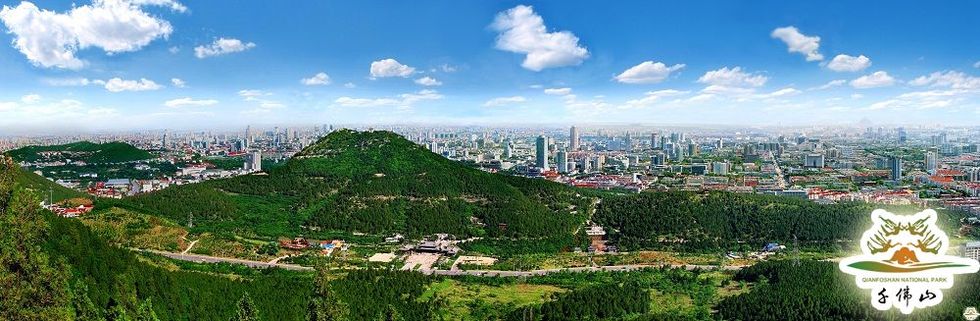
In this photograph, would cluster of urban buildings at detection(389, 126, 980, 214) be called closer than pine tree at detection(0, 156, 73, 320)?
No

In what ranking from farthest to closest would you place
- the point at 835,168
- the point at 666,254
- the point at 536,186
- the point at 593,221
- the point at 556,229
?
the point at 835,168, the point at 536,186, the point at 593,221, the point at 556,229, the point at 666,254

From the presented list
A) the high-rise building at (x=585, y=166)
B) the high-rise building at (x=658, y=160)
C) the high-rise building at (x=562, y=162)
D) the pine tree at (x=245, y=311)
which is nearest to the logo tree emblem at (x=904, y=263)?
the pine tree at (x=245, y=311)

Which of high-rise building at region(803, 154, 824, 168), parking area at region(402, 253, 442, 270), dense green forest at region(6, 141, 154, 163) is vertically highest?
dense green forest at region(6, 141, 154, 163)

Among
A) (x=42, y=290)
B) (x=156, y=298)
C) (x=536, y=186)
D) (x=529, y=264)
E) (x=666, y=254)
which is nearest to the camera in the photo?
(x=42, y=290)

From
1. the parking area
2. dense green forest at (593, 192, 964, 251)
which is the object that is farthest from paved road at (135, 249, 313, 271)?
dense green forest at (593, 192, 964, 251)

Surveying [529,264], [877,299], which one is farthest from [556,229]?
[877,299]

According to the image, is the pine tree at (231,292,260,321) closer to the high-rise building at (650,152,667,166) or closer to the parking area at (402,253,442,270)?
the parking area at (402,253,442,270)

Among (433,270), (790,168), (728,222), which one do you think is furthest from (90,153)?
(790,168)

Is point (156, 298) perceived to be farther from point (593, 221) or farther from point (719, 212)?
point (719, 212)
